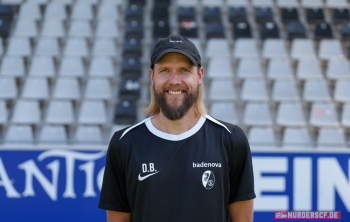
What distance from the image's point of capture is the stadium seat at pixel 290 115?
5645 mm

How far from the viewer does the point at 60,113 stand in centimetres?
564

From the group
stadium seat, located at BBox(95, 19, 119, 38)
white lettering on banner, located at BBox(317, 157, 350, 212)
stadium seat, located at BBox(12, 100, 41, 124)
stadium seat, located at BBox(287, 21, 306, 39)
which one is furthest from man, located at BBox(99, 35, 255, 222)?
stadium seat, located at BBox(287, 21, 306, 39)

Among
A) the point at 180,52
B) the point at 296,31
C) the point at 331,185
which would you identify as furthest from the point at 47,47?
the point at 180,52

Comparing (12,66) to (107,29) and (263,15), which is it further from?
(263,15)

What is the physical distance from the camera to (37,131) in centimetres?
561

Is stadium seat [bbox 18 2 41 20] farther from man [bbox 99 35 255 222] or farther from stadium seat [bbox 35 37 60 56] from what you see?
man [bbox 99 35 255 222]

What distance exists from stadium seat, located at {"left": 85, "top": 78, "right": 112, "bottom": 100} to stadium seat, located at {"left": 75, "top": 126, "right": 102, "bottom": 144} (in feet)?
2.79

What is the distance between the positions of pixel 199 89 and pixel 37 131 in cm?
455

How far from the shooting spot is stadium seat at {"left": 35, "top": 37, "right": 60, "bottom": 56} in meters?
6.67

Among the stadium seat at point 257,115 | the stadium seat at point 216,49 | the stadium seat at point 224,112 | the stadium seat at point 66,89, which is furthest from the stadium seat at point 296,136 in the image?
the stadium seat at point 66,89

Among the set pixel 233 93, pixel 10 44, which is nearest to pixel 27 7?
pixel 10 44

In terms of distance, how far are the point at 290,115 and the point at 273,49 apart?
162 centimetres

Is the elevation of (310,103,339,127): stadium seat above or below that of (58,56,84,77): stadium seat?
below

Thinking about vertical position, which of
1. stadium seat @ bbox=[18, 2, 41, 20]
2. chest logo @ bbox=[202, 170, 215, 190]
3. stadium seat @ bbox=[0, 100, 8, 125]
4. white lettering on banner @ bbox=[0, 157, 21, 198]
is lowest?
white lettering on banner @ bbox=[0, 157, 21, 198]
